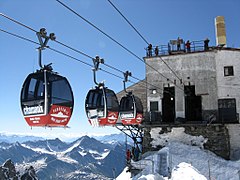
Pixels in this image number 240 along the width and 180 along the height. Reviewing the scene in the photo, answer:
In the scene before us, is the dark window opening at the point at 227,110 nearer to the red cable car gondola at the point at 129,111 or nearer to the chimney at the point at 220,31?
→ the chimney at the point at 220,31

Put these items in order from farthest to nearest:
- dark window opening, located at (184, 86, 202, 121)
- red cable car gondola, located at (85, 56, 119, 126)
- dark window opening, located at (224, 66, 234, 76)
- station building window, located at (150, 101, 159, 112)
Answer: station building window, located at (150, 101, 159, 112)
dark window opening, located at (184, 86, 202, 121)
dark window opening, located at (224, 66, 234, 76)
red cable car gondola, located at (85, 56, 119, 126)

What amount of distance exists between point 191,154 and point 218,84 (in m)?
6.27

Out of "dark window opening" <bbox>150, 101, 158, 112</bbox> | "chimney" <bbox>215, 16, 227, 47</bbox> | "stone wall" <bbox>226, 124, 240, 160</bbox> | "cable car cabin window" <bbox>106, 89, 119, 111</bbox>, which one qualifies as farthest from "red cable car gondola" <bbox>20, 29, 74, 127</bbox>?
"chimney" <bbox>215, 16, 227, 47</bbox>

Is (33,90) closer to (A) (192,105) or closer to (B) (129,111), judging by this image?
(B) (129,111)

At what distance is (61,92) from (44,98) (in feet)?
2.18

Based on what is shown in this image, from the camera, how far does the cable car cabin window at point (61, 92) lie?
664cm

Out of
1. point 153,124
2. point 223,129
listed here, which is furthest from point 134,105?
point 223,129

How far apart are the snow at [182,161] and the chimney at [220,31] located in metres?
10.4

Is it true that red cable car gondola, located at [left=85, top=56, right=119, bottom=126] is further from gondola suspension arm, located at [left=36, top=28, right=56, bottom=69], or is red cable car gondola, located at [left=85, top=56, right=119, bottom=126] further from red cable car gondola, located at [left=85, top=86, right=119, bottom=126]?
gondola suspension arm, located at [left=36, top=28, right=56, bottom=69]

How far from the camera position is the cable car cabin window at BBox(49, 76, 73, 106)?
6.64 meters

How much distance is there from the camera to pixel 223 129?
18.8m

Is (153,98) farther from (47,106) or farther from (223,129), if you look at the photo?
(47,106)

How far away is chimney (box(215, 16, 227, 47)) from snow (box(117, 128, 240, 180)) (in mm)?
10371

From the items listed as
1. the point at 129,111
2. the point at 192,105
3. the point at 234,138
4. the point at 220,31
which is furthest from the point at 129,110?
the point at 220,31
